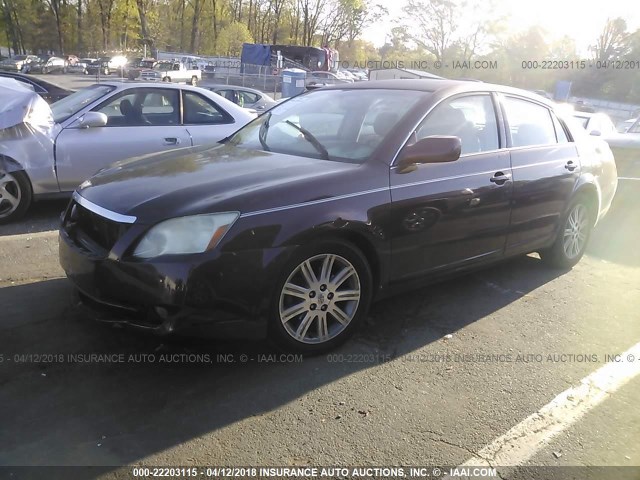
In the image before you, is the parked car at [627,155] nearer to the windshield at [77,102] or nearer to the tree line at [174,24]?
the windshield at [77,102]

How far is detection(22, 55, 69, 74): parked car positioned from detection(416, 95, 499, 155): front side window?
49.7 meters

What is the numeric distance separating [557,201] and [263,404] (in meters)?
3.18

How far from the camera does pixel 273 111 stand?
183 inches

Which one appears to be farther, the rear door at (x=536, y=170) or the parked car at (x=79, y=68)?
the parked car at (x=79, y=68)

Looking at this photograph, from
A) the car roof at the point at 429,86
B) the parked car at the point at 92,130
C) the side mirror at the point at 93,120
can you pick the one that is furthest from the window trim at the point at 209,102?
the car roof at the point at 429,86

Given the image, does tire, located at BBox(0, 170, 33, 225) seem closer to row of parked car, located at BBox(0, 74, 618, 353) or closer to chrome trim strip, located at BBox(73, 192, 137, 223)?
row of parked car, located at BBox(0, 74, 618, 353)

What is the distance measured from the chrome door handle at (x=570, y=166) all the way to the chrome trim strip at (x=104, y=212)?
3662 millimetres

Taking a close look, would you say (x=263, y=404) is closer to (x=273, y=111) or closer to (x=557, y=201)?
(x=273, y=111)

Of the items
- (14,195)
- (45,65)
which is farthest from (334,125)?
(45,65)

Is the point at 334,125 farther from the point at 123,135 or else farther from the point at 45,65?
the point at 45,65

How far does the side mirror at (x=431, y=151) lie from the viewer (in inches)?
135

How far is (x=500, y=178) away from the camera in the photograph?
4.10 metres

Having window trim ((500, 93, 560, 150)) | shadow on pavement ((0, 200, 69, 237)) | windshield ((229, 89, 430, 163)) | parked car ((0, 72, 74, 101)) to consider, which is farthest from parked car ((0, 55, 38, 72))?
window trim ((500, 93, 560, 150))

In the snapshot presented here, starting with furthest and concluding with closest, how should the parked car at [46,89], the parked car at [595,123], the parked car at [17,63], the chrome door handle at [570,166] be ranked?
the parked car at [17,63] → the parked car at [46,89] → the parked car at [595,123] → the chrome door handle at [570,166]
